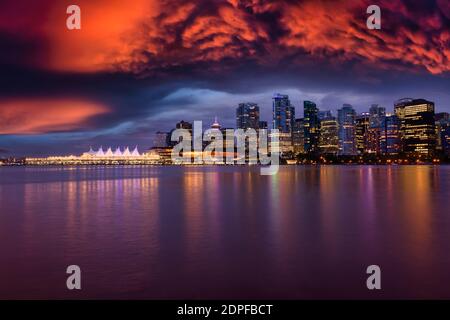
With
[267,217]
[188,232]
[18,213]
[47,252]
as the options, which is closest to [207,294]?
[47,252]

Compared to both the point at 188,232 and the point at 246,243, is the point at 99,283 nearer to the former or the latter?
the point at 246,243

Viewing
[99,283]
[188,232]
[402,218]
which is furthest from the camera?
[402,218]

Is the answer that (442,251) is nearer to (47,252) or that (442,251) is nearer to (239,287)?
(239,287)

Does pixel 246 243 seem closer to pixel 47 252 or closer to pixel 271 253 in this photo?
pixel 271 253

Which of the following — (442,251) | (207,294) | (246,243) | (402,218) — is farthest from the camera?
(402,218)

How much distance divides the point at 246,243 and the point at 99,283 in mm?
6232

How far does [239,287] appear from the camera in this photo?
1016 centimetres

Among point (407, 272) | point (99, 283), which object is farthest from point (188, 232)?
Answer: point (407, 272)

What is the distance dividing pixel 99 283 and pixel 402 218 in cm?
1627

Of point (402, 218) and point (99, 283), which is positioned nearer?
point (99, 283)
